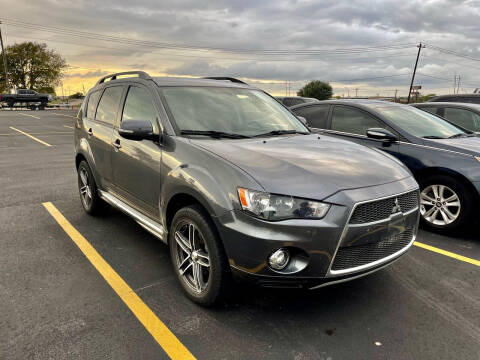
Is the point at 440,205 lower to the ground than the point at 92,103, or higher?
lower

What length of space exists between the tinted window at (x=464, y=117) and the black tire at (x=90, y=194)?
644cm

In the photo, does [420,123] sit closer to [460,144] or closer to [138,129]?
[460,144]

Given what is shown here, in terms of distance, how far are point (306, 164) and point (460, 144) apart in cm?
305

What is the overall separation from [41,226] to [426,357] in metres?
4.34

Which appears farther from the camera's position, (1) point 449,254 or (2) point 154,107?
(1) point 449,254

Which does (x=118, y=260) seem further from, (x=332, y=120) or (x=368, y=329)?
(x=332, y=120)

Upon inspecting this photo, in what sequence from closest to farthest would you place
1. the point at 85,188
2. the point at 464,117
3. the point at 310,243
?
the point at 310,243, the point at 85,188, the point at 464,117

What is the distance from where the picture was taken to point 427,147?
4.76m

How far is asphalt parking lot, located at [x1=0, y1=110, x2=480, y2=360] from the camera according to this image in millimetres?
2445

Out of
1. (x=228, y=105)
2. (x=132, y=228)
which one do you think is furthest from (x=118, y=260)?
(x=228, y=105)

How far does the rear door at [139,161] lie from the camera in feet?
10.9

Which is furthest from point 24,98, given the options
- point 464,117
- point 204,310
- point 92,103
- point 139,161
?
point 204,310

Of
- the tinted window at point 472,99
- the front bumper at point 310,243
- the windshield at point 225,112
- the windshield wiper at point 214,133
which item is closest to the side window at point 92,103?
the windshield at point 225,112

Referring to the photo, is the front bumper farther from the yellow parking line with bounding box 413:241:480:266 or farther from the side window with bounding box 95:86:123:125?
the side window with bounding box 95:86:123:125
